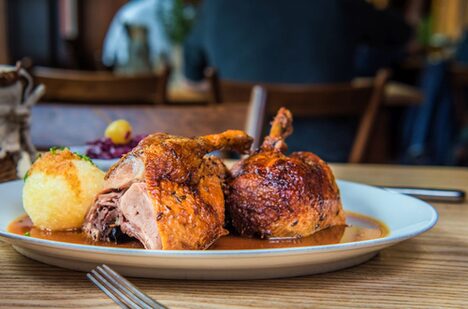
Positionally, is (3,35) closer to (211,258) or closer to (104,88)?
(104,88)

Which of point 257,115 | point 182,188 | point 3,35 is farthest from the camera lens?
point 3,35

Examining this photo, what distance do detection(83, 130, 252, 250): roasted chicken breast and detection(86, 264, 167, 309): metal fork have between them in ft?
0.18

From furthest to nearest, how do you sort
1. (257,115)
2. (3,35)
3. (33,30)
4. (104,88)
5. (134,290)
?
(33,30) < (3,35) < (104,88) < (257,115) < (134,290)

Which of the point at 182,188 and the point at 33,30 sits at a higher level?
the point at 33,30

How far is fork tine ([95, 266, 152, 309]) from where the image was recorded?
21.2 inches

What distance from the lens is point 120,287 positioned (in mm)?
568

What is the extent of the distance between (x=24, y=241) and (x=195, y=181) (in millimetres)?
183

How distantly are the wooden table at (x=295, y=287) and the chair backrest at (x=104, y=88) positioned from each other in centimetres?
137

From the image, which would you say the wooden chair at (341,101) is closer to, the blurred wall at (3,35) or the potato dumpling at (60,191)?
the potato dumpling at (60,191)

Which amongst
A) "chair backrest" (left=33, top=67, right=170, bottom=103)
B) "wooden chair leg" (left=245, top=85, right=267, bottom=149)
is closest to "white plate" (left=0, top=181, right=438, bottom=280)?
"wooden chair leg" (left=245, top=85, right=267, bottom=149)

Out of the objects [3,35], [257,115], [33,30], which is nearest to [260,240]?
[257,115]

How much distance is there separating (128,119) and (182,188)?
1.03m

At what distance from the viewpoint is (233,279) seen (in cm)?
64

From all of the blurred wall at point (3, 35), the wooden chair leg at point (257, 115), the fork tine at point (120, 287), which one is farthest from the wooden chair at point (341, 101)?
the blurred wall at point (3, 35)
